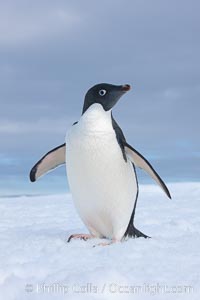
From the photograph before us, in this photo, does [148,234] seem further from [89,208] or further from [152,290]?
[152,290]

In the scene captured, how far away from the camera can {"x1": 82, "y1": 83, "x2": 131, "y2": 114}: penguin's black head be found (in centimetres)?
404

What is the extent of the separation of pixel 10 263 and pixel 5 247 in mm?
534

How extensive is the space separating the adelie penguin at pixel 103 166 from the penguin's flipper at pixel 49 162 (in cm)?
35

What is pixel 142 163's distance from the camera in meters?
4.20

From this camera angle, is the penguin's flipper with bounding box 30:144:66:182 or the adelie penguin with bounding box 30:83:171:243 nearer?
the adelie penguin with bounding box 30:83:171:243

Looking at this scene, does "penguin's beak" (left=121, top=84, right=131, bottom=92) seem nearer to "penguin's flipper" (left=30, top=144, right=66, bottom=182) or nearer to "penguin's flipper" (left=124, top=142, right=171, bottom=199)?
"penguin's flipper" (left=124, top=142, right=171, bottom=199)

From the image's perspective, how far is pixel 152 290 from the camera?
256cm

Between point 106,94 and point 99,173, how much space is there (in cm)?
61

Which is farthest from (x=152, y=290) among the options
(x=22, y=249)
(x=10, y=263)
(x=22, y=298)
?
(x=22, y=249)

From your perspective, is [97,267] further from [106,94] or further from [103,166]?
[106,94]

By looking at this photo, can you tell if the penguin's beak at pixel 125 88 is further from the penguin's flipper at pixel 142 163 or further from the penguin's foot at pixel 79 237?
the penguin's foot at pixel 79 237

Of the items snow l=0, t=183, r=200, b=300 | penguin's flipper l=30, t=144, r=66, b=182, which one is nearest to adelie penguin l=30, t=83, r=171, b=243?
snow l=0, t=183, r=200, b=300

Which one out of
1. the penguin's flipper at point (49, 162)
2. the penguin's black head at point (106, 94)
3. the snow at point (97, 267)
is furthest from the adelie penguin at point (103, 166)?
the penguin's flipper at point (49, 162)

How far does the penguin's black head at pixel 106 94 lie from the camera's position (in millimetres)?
4039
